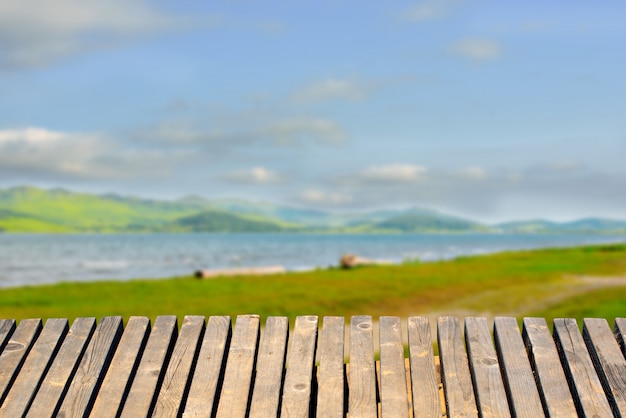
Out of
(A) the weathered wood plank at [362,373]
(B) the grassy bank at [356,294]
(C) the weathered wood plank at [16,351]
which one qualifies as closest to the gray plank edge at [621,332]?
(A) the weathered wood plank at [362,373]

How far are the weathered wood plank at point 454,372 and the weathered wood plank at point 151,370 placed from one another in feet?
7.05

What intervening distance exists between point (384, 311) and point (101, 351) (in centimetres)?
2197

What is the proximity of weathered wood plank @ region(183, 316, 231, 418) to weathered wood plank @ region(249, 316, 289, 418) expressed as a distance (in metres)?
0.29

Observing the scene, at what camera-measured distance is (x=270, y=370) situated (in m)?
5.14

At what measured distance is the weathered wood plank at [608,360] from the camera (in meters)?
4.86

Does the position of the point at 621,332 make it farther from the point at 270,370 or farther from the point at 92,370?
the point at 92,370

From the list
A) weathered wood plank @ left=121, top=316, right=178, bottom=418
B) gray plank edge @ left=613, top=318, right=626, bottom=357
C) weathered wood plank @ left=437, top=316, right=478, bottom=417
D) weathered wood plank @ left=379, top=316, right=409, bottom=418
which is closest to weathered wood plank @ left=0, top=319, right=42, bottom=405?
weathered wood plank @ left=121, top=316, right=178, bottom=418

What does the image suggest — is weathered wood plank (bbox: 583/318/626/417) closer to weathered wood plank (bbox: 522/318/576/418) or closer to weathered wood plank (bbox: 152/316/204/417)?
weathered wood plank (bbox: 522/318/576/418)

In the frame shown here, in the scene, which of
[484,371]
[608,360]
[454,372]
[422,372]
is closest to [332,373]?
[422,372]

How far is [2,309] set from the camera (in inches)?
1110

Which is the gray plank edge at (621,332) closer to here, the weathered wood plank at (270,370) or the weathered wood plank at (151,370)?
the weathered wood plank at (270,370)

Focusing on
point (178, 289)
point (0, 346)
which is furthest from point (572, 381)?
point (178, 289)

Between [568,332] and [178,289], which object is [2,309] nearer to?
[178,289]

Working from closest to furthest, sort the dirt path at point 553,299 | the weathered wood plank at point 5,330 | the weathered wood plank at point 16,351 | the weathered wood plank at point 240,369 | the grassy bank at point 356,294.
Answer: the weathered wood plank at point 240,369
the weathered wood plank at point 16,351
the weathered wood plank at point 5,330
the dirt path at point 553,299
the grassy bank at point 356,294
